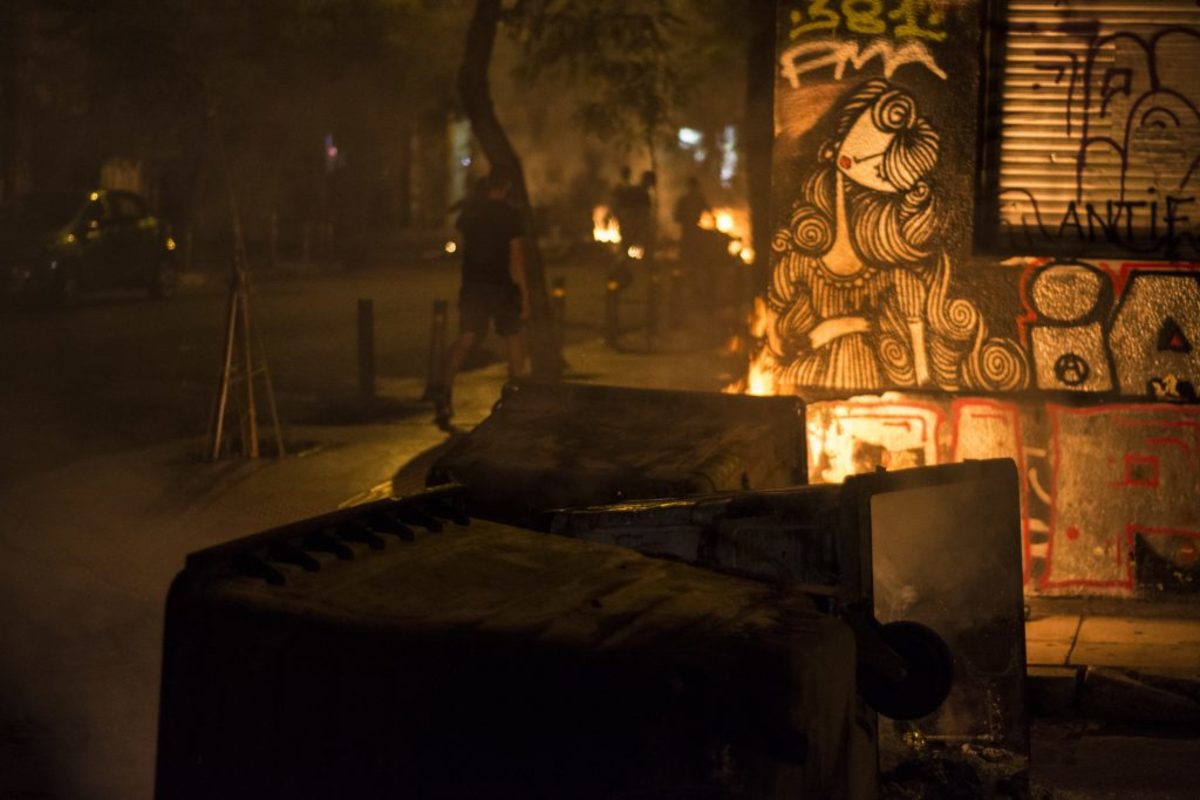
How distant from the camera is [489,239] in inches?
499

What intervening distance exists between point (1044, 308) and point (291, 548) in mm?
4610

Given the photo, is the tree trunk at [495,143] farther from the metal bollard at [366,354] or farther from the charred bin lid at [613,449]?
the charred bin lid at [613,449]

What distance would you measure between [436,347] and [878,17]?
746 cm

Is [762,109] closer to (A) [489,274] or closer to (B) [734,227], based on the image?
(A) [489,274]

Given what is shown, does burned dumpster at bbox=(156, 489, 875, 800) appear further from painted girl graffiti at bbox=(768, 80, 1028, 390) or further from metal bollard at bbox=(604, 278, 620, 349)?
metal bollard at bbox=(604, 278, 620, 349)

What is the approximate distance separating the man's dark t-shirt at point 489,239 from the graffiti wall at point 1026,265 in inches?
208

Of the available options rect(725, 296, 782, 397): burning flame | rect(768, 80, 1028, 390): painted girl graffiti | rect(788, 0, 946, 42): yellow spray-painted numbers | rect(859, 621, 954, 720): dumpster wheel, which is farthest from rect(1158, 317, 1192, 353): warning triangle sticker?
rect(859, 621, 954, 720): dumpster wheel

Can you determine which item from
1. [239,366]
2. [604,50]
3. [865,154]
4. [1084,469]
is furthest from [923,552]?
[604,50]

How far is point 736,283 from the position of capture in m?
21.9

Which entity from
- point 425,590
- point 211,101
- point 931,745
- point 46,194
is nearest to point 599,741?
point 425,590

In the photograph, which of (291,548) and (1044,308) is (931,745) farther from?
(1044,308)

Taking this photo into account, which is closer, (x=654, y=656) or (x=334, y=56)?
(x=654, y=656)

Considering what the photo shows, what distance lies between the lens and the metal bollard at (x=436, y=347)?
46.4 ft

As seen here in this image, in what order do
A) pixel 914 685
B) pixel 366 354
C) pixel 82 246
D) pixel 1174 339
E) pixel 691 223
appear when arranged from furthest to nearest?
pixel 82 246, pixel 691 223, pixel 366 354, pixel 1174 339, pixel 914 685
